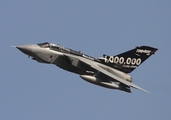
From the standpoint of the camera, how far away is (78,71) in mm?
42219

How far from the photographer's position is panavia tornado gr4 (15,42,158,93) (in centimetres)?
4066

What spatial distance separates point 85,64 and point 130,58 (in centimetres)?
575

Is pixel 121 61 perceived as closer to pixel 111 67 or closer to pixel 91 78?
pixel 111 67

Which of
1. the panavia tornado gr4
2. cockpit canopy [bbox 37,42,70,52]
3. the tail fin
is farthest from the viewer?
the tail fin

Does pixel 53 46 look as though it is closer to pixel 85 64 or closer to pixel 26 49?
pixel 26 49


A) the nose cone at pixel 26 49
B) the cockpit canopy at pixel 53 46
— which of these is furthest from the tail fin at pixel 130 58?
the nose cone at pixel 26 49

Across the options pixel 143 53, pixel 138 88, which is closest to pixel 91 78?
pixel 138 88

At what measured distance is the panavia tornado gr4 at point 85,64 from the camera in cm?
4066

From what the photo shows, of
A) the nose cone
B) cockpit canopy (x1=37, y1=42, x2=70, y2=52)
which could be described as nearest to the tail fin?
cockpit canopy (x1=37, y1=42, x2=70, y2=52)

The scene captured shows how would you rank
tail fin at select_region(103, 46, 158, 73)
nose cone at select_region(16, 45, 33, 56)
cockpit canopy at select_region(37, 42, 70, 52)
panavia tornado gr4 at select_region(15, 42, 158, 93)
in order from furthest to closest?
tail fin at select_region(103, 46, 158, 73), cockpit canopy at select_region(37, 42, 70, 52), panavia tornado gr4 at select_region(15, 42, 158, 93), nose cone at select_region(16, 45, 33, 56)

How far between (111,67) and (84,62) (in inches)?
150

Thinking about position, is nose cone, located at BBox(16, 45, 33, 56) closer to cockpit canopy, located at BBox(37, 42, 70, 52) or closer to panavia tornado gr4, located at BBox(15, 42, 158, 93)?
panavia tornado gr4, located at BBox(15, 42, 158, 93)

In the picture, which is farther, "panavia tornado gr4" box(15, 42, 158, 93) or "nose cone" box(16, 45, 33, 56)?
"panavia tornado gr4" box(15, 42, 158, 93)

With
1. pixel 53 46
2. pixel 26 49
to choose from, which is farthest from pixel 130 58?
pixel 26 49
